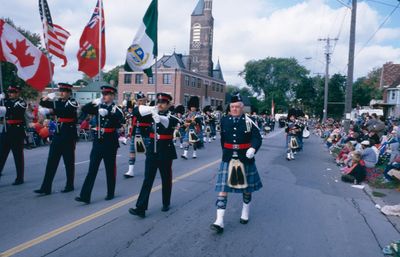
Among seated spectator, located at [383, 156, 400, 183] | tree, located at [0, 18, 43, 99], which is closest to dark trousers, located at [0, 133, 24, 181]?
seated spectator, located at [383, 156, 400, 183]

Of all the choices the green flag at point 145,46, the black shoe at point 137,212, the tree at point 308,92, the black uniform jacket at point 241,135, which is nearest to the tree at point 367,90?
the tree at point 308,92

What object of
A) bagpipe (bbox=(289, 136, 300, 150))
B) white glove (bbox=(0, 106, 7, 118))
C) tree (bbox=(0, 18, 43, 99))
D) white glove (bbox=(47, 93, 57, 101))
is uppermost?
tree (bbox=(0, 18, 43, 99))

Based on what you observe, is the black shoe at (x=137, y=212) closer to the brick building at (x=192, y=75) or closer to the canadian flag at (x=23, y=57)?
the canadian flag at (x=23, y=57)

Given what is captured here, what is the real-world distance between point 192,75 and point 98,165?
182ft

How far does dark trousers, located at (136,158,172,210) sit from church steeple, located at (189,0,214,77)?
72258mm

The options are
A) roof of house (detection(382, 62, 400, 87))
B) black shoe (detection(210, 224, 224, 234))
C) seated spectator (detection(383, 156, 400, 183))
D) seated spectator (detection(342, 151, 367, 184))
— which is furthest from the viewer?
roof of house (detection(382, 62, 400, 87))

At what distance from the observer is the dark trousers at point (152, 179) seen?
18.7ft

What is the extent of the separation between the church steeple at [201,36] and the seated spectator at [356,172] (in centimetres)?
6826

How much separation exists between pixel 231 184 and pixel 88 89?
72.9 m

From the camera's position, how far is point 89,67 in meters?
6.91

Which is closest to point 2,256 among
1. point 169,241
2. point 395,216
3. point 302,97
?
point 169,241

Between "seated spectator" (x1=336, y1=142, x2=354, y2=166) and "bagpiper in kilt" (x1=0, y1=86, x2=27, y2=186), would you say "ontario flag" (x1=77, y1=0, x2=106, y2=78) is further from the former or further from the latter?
"seated spectator" (x1=336, y1=142, x2=354, y2=166)

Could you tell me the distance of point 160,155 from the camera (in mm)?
6008

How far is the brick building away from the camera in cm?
5631
